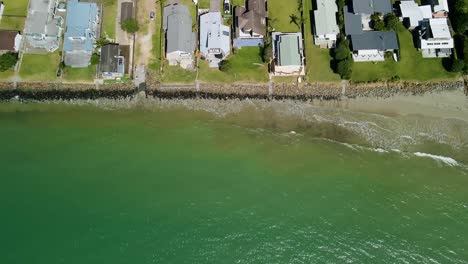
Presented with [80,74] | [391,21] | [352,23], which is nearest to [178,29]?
[80,74]

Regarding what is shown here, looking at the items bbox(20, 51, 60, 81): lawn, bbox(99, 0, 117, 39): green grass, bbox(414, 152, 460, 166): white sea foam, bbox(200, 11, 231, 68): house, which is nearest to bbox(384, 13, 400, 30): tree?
bbox(414, 152, 460, 166): white sea foam

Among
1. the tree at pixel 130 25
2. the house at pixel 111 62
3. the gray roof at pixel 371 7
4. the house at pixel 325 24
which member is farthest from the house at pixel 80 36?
the gray roof at pixel 371 7

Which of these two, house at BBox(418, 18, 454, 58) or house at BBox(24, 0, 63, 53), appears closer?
house at BBox(418, 18, 454, 58)

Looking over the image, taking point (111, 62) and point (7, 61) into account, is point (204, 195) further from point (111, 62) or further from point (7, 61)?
point (7, 61)

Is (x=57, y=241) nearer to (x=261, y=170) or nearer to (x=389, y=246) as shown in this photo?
(x=261, y=170)

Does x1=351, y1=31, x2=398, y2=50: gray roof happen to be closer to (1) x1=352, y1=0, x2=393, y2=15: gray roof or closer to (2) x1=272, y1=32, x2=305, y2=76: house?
(1) x1=352, y1=0, x2=393, y2=15: gray roof

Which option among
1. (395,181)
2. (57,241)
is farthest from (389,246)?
(57,241)

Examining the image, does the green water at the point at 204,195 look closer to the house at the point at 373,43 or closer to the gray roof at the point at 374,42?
the house at the point at 373,43
